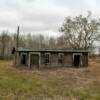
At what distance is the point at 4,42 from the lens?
71.8 metres

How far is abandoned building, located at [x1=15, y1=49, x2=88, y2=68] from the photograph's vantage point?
107 ft

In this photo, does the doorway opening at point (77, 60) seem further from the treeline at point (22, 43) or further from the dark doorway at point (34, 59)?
the treeline at point (22, 43)

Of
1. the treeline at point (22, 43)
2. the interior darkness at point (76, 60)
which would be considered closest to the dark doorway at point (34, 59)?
the interior darkness at point (76, 60)

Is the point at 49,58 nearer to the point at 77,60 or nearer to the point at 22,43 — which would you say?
the point at 77,60

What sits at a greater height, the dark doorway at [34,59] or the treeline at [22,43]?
the treeline at [22,43]

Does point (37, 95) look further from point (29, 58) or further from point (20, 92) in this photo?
point (29, 58)

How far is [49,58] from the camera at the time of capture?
107 feet

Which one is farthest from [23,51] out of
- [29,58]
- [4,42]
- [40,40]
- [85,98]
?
[40,40]

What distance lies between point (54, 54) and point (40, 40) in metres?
75.2

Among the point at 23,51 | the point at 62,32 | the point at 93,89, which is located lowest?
the point at 93,89

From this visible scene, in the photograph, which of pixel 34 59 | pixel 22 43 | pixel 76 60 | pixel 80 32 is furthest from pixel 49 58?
pixel 22 43

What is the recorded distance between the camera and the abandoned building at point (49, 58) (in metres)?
32.6

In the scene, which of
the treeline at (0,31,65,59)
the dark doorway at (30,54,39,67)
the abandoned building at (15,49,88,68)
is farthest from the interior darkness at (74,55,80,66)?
the treeline at (0,31,65,59)

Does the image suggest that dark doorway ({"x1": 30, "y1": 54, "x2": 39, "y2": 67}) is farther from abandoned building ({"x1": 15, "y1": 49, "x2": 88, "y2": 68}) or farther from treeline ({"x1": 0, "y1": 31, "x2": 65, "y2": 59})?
treeline ({"x1": 0, "y1": 31, "x2": 65, "y2": 59})
